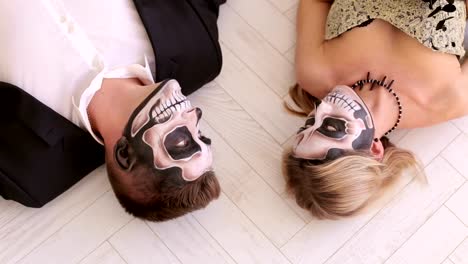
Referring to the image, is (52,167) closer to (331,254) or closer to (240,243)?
(240,243)

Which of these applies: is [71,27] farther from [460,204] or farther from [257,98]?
[460,204]

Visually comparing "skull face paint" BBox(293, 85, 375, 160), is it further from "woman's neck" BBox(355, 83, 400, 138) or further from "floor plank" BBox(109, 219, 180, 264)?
"floor plank" BBox(109, 219, 180, 264)

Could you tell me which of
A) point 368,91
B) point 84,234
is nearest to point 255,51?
point 368,91

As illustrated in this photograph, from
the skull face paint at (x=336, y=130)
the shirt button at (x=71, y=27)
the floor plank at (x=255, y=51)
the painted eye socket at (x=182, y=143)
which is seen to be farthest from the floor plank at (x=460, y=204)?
the shirt button at (x=71, y=27)

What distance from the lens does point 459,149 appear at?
1038 millimetres

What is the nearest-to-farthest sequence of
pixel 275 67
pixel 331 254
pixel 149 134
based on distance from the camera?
pixel 149 134 → pixel 331 254 → pixel 275 67

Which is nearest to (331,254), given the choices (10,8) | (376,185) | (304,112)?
(376,185)

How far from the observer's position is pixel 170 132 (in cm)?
85

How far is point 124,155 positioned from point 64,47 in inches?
8.4

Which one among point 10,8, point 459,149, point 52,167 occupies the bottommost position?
point 459,149

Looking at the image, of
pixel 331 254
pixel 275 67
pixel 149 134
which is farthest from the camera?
pixel 275 67

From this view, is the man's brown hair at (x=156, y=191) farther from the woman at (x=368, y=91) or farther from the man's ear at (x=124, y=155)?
the woman at (x=368, y=91)

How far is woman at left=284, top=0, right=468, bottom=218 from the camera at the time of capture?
87 cm

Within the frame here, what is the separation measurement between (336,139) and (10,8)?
566 mm
